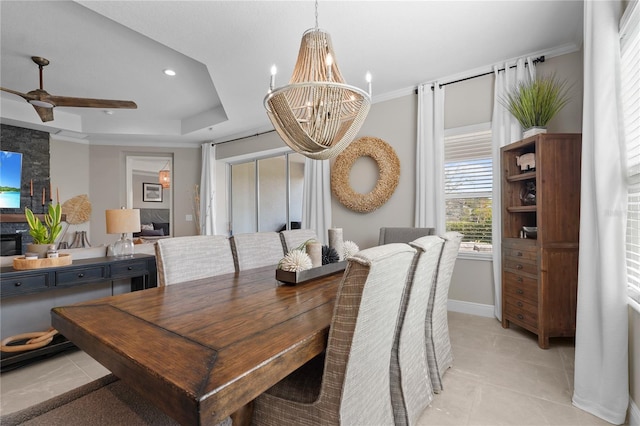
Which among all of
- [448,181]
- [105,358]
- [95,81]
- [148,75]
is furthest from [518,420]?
[95,81]

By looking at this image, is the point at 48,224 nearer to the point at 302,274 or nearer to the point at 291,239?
the point at 291,239

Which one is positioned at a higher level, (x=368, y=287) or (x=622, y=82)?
(x=622, y=82)

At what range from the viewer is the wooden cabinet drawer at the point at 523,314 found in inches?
97.9

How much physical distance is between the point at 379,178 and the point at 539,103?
1752 millimetres

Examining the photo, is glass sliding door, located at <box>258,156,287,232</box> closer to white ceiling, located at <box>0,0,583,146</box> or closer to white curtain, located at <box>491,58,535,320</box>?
white ceiling, located at <box>0,0,583,146</box>

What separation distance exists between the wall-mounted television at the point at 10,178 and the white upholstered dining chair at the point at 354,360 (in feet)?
19.3

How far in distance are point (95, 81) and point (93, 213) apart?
2976 mm

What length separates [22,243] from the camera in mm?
4797

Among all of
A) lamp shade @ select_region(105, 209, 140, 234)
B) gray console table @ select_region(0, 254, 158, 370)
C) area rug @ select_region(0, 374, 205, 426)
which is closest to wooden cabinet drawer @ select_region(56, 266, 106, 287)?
gray console table @ select_region(0, 254, 158, 370)

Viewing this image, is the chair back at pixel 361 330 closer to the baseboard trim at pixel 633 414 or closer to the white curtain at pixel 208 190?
the baseboard trim at pixel 633 414

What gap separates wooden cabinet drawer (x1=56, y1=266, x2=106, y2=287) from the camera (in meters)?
2.34

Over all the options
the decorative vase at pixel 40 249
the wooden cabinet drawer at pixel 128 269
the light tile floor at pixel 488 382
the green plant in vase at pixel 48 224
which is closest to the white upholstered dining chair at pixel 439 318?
the light tile floor at pixel 488 382

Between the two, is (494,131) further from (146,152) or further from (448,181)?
(146,152)

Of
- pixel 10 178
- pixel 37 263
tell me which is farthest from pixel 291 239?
pixel 10 178
